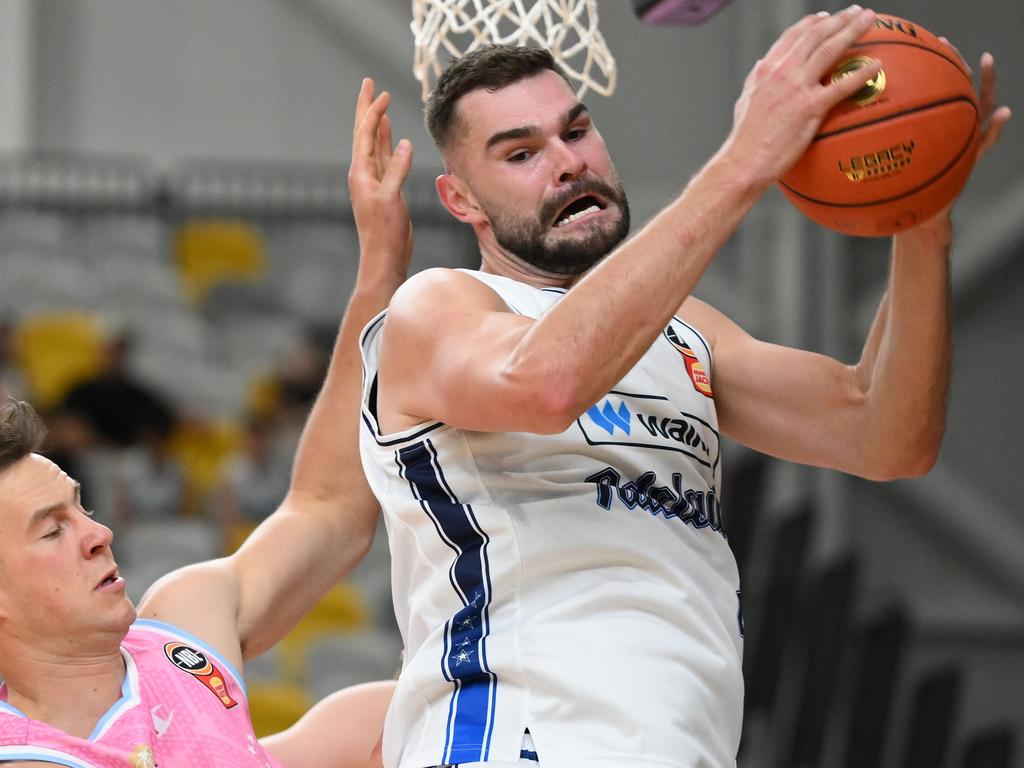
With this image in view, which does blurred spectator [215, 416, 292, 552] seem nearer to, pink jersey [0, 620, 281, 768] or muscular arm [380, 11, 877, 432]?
pink jersey [0, 620, 281, 768]

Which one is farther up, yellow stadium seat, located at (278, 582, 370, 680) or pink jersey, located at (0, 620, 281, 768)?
pink jersey, located at (0, 620, 281, 768)

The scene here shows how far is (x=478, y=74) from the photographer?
283cm

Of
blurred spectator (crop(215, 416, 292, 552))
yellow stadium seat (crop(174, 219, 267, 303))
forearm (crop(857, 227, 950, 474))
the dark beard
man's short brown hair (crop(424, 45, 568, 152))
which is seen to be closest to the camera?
forearm (crop(857, 227, 950, 474))

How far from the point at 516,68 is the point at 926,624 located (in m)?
6.91

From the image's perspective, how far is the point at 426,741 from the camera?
2.40m

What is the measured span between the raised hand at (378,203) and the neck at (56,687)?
99cm

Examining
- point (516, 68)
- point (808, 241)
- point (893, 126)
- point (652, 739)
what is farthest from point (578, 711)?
point (808, 241)

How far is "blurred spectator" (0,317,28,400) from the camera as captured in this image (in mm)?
7613

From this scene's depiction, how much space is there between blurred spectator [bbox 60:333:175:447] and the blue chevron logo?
551 cm

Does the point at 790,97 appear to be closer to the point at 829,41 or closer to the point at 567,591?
the point at 829,41

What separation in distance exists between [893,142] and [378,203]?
1.22 meters

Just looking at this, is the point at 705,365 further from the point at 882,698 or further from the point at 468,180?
the point at 882,698

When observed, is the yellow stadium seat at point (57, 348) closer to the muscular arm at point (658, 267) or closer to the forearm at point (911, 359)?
the forearm at point (911, 359)

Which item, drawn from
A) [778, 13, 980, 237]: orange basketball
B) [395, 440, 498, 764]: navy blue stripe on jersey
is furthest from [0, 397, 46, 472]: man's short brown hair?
[778, 13, 980, 237]: orange basketball
